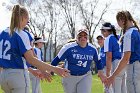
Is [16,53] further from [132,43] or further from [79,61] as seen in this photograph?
[79,61]

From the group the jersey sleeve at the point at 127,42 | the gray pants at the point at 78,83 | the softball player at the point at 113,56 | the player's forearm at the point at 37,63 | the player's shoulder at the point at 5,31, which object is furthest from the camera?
the softball player at the point at 113,56

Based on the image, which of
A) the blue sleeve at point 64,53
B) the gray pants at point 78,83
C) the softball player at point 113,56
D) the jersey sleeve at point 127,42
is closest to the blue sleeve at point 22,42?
the jersey sleeve at point 127,42

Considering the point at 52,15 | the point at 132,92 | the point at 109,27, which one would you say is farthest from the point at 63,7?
the point at 132,92

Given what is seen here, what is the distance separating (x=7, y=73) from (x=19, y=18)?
2.87 feet

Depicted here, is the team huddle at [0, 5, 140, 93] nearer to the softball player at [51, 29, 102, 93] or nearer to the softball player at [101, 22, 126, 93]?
the softball player at [51, 29, 102, 93]

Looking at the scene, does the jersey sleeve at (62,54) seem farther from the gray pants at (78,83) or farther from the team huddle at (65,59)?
the gray pants at (78,83)

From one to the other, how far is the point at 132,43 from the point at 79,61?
225 cm

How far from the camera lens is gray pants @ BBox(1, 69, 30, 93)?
625 cm

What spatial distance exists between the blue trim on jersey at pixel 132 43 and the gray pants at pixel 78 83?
7.03 ft

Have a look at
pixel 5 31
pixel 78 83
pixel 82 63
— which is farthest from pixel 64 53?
pixel 5 31

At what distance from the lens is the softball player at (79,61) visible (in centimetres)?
899

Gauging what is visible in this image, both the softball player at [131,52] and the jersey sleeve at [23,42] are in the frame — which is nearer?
the jersey sleeve at [23,42]

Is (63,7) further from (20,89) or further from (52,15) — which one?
(20,89)

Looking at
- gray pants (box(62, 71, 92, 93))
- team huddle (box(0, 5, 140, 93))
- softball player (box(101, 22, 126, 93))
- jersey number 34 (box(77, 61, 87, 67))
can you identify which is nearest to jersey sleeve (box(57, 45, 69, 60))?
team huddle (box(0, 5, 140, 93))
